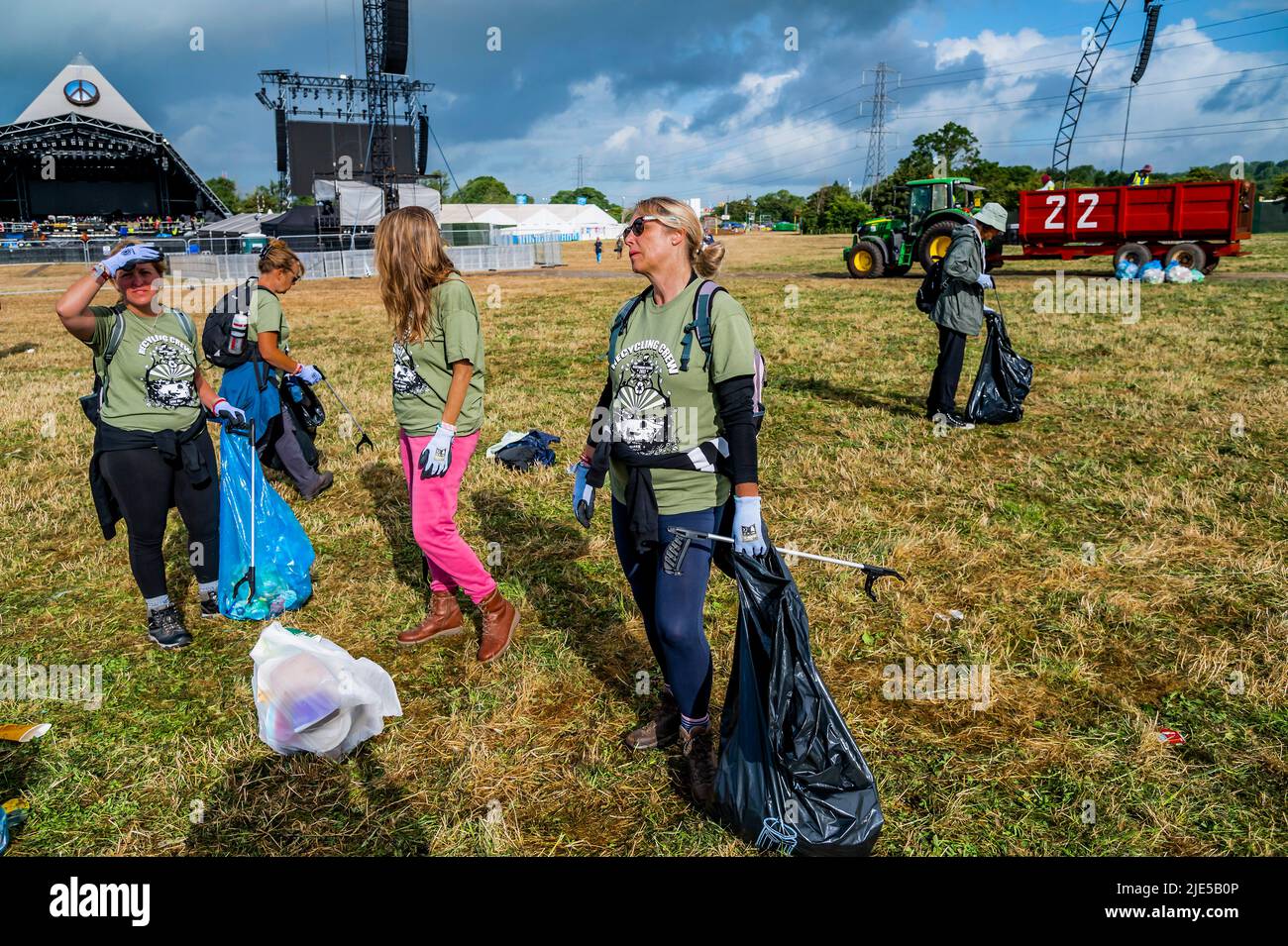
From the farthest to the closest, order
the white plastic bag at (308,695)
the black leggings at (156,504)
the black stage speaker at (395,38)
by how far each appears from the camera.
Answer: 1. the black stage speaker at (395,38)
2. the black leggings at (156,504)
3. the white plastic bag at (308,695)

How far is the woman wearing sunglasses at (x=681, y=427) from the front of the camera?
2.61 metres

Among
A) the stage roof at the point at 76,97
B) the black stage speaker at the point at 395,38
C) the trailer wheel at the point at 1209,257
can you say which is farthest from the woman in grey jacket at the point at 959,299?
the stage roof at the point at 76,97

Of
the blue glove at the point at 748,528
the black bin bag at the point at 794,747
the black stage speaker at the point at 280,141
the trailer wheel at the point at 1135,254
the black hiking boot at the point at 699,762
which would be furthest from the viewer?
the black stage speaker at the point at 280,141

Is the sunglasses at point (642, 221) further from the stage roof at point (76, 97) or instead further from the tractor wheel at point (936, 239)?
the stage roof at point (76, 97)

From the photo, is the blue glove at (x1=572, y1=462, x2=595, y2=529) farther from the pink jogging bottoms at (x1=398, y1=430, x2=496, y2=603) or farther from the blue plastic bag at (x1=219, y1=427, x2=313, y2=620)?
the blue plastic bag at (x1=219, y1=427, x2=313, y2=620)

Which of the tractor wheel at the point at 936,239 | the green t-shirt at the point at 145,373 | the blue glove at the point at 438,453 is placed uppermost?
the tractor wheel at the point at 936,239

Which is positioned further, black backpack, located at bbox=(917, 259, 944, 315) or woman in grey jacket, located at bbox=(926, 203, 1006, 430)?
black backpack, located at bbox=(917, 259, 944, 315)

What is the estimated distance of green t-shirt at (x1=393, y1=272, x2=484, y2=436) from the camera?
3543 millimetres

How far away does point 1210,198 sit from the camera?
19.4 metres

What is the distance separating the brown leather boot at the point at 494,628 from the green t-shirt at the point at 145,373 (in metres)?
1.68

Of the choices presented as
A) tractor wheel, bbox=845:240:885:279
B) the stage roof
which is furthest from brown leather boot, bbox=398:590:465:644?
the stage roof

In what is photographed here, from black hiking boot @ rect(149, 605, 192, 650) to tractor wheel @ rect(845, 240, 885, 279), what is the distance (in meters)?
22.7

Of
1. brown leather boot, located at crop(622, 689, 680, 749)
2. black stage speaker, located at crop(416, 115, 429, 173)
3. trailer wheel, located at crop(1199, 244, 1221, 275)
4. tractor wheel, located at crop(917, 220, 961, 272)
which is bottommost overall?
brown leather boot, located at crop(622, 689, 680, 749)
